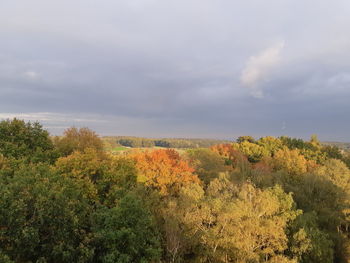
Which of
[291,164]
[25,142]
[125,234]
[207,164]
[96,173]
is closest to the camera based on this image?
[125,234]

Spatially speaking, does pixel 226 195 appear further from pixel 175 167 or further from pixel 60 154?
pixel 60 154

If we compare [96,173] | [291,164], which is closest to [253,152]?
[291,164]

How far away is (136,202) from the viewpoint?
1906 centimetres

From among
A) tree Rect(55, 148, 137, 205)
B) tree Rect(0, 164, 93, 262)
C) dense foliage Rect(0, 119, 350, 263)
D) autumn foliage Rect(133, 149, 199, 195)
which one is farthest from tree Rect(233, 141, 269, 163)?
tree Rect(0, 164, 93, 262)

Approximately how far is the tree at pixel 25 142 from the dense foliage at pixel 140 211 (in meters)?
0.13

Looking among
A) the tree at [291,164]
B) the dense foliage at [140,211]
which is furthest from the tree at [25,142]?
the tree at [291,164]

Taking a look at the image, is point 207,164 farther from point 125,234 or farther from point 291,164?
point 125,234

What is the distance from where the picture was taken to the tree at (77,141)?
3875cm

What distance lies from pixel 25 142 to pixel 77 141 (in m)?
7.63

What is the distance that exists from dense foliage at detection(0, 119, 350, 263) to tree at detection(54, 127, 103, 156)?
0.59 ft

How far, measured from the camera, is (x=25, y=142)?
116 feet

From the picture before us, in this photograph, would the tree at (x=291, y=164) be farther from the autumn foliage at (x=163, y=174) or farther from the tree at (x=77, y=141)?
the tree at (x=77, y=141)

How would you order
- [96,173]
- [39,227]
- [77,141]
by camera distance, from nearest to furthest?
1. [39,227]
2. [96,173]
3. [77,141]

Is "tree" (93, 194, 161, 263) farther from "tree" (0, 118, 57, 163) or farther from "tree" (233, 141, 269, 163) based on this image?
"tree" (233, 141, 269, 163)
